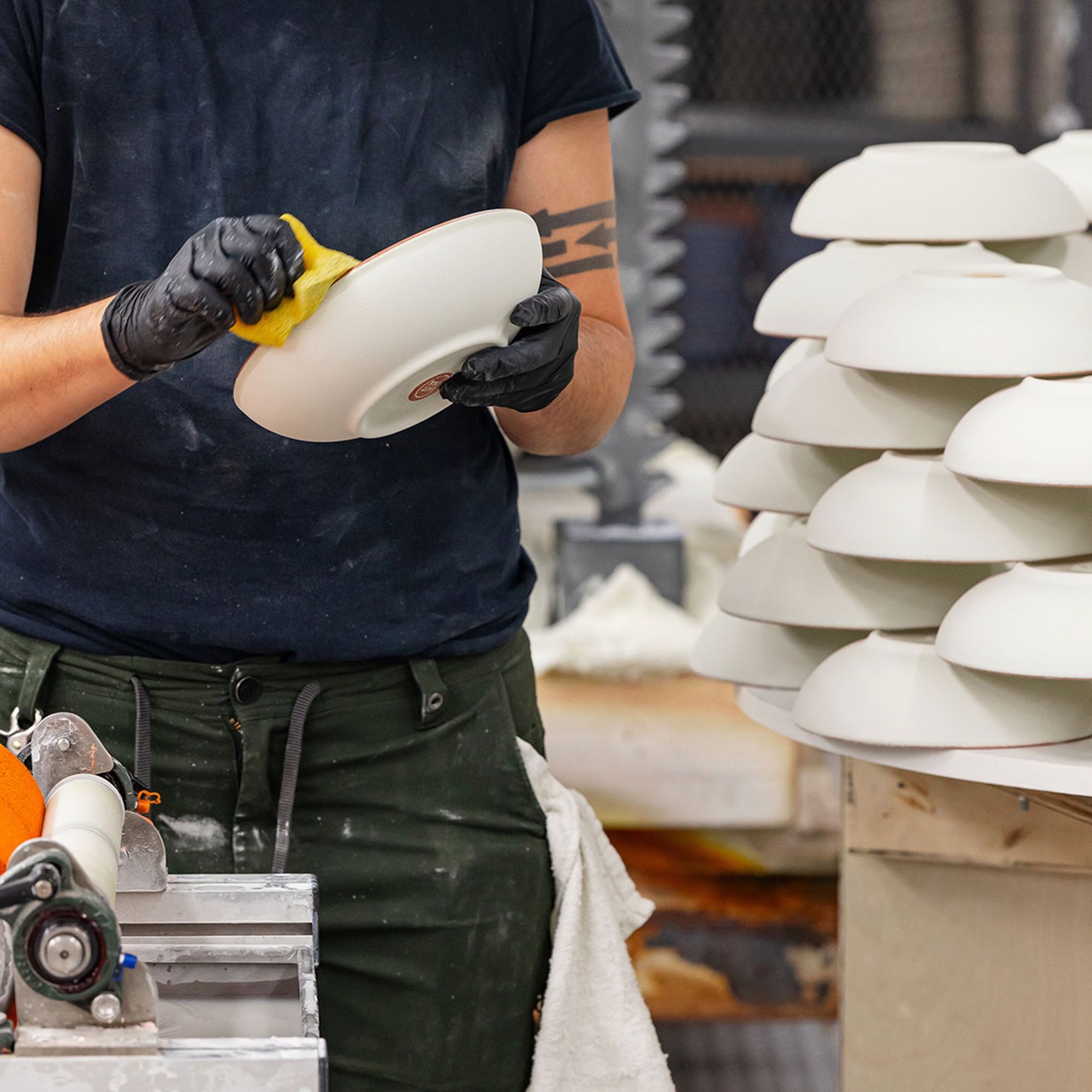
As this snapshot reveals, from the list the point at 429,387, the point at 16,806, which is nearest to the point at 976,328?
the point at 429,387

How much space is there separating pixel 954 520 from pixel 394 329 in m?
0.51

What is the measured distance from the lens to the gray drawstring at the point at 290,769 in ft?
4.05

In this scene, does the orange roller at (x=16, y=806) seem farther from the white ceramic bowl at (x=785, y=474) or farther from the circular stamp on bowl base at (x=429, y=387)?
the white ceramic bowl at (x=785, y=474)

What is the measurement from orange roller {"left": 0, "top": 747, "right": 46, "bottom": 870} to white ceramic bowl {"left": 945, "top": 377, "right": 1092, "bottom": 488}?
699 millimetres

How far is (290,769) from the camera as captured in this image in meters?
1.23

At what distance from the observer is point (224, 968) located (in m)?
0.94

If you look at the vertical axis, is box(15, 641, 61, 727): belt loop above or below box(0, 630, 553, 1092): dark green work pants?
above

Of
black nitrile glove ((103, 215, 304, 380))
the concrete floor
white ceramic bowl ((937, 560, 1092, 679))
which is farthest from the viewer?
the concrete floor

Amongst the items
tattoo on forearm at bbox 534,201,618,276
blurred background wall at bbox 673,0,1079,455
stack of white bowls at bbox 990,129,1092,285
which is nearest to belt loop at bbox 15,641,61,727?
tattoo on forearm at bbox 534,201,618,276

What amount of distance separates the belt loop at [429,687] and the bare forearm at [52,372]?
0.34 m

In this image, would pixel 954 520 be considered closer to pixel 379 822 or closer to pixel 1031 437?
pixel 1031 437

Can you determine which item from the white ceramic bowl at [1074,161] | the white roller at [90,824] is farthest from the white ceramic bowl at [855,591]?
the white roller at [90,824]

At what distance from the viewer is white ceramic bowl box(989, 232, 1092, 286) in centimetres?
148

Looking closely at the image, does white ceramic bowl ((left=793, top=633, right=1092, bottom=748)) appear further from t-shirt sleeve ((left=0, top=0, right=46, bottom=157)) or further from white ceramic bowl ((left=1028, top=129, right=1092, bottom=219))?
t-shirt sleeve ((left=0, top=0, right=46, bottom=157))
